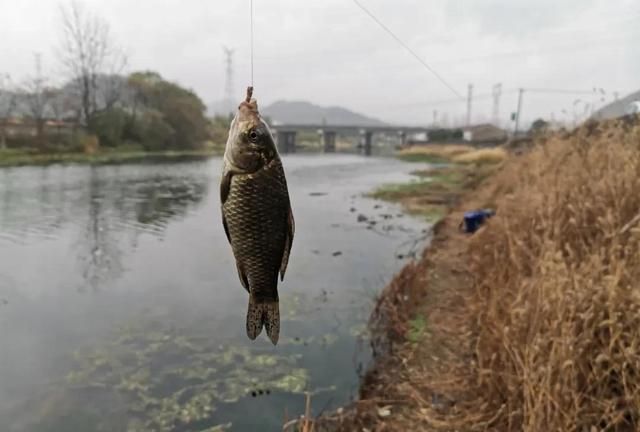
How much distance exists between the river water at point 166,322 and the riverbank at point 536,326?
3.13ft

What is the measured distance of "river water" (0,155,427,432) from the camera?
17.8 feet

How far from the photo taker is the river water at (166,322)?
5.42 metres

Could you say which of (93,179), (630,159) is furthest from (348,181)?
(630,159)

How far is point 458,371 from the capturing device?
4691mm

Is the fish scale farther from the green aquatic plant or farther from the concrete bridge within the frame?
the concrete bridge

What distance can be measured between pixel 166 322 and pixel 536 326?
615 centimetres

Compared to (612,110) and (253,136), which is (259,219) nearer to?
(253,136)

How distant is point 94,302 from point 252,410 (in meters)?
4.66

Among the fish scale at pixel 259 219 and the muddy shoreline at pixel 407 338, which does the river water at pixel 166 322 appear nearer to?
the muddy shoreline at pixel 407 338

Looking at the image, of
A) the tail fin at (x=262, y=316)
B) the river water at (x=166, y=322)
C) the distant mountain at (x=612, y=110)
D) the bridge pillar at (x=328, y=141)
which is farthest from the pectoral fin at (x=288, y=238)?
the bridge pillar at (x=328, y=141)

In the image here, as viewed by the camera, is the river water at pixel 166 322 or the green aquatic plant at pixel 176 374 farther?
the river water at pixel 166 322

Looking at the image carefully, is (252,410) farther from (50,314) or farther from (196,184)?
(196,184)

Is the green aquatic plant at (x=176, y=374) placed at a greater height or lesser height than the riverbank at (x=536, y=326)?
lesser

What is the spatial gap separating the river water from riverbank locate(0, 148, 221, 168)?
19.0 m
